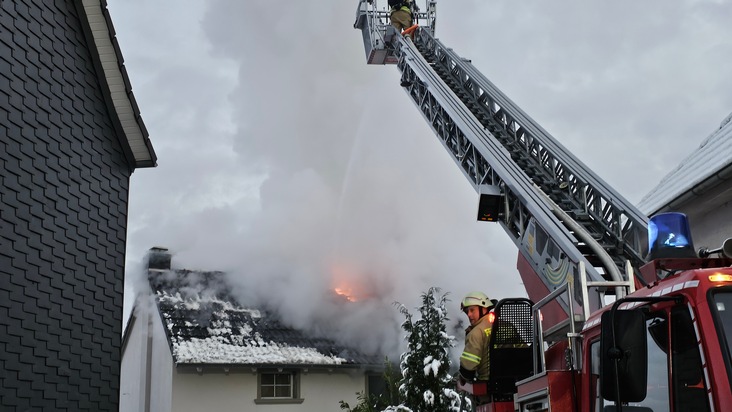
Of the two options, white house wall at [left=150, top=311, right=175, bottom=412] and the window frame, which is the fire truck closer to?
the window frame

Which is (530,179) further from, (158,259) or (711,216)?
(158,259)

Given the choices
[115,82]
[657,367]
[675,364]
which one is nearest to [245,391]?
[115,82]

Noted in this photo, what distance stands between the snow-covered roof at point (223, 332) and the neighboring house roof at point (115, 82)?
5651 mm

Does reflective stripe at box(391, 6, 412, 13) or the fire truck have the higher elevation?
reflective stripe at box(391, 6, 412, 13)

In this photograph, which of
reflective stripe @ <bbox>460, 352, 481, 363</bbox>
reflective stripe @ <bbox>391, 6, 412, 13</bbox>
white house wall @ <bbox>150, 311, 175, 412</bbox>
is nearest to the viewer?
reflective stripe @ <bbox>460, 352, 481, 363</bbox>

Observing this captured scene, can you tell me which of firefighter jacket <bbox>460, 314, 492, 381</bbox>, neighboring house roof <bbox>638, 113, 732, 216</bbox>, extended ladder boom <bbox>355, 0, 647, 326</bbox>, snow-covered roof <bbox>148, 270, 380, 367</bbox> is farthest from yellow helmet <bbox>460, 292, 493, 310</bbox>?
snow-covered roof <bbox>148, 270, 380, 367</bbox>

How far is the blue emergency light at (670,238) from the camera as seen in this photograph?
3.94 metres

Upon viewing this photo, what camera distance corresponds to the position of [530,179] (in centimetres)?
982

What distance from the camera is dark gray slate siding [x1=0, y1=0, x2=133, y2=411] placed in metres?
8.50

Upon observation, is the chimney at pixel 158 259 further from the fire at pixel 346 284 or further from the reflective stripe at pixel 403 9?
the reflective stripe at pixel 403 9

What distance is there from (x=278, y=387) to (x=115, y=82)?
26.7 ft

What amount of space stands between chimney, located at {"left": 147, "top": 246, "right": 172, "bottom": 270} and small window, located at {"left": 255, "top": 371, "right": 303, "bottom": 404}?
154 inches

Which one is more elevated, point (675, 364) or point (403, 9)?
point (403, 9)

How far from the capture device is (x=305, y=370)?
54.5 feet
